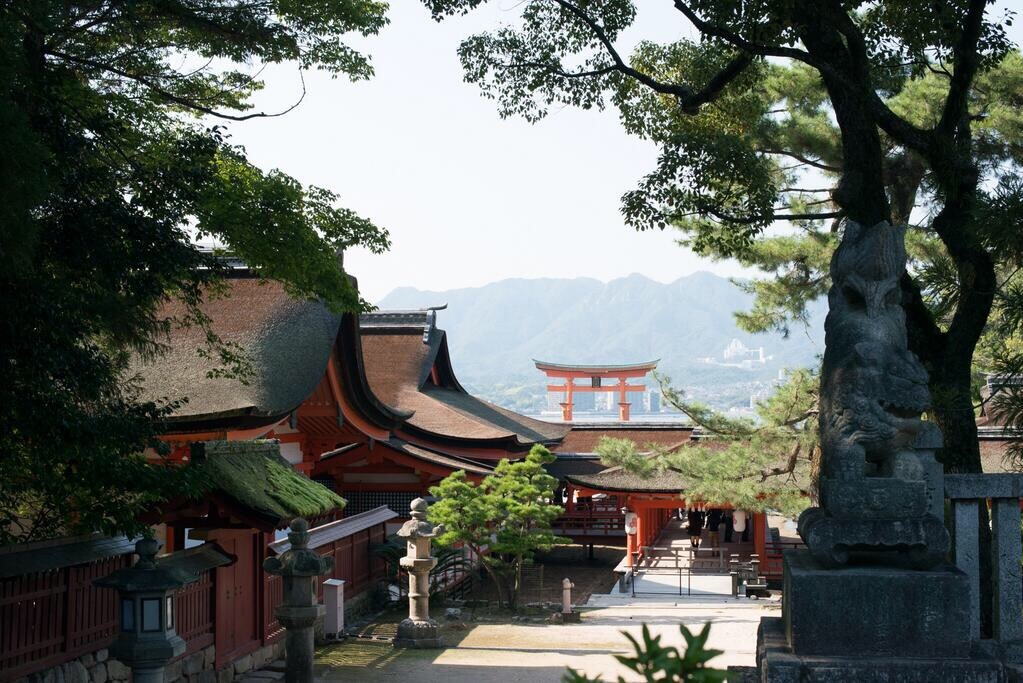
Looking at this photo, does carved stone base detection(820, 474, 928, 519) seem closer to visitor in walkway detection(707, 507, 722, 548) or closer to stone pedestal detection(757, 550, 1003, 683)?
stone pedestal detection(757, 550, 1003, 683)

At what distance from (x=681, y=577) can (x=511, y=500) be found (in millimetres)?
5881

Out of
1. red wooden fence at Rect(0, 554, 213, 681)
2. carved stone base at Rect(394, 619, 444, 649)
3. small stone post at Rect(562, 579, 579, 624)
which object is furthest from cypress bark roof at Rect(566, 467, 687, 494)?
red wooden fence at Rect(0, 554, 213, 681)

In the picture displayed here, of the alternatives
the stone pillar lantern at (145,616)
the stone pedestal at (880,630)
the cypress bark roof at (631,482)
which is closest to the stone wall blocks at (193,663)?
the stone pillar lantern at (145,616)

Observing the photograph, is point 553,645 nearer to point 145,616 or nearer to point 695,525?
point 145,616

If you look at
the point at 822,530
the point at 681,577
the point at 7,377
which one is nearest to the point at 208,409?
the point at 7,377

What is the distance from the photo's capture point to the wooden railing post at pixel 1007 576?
5371mm

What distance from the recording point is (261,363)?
552 inches

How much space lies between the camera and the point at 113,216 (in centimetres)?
771

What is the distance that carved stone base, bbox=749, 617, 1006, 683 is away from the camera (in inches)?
189

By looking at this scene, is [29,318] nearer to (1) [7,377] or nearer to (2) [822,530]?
(1) [7,377]

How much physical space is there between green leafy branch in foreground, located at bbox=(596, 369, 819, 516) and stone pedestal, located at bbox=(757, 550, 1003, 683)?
10497 mm

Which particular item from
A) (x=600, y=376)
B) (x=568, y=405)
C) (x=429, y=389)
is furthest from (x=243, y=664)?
(x=600, y=376)

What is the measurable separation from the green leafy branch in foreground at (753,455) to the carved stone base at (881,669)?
1054 cm

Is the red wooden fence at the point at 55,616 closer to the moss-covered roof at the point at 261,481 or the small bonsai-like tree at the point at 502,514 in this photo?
the moss-covered roof at the point at 261,481
